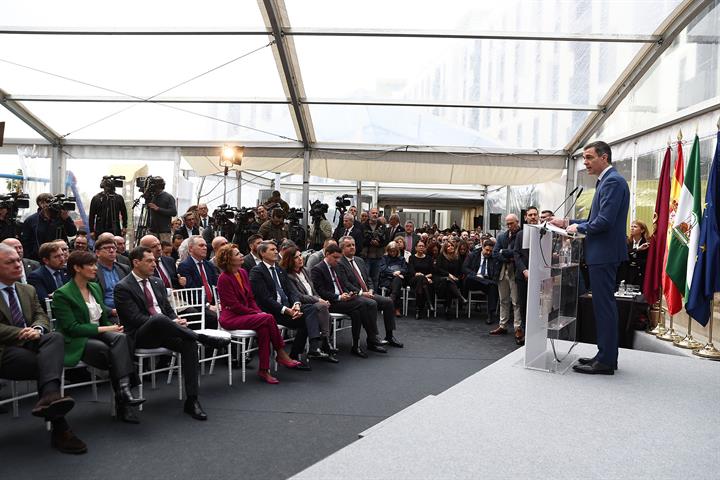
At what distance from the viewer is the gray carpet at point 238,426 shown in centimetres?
281

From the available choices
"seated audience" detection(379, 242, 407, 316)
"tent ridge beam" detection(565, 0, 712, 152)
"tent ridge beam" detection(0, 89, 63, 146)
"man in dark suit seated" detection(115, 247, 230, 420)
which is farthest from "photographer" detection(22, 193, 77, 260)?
"tent ridge beam" detection(565, 0, 712, 152)

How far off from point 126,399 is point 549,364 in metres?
2.51

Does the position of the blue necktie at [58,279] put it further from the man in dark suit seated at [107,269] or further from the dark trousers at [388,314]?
the dark trousers at [388,314]

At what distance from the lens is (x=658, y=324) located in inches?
219

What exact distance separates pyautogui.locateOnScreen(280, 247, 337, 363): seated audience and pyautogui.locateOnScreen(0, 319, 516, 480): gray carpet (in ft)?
0.41

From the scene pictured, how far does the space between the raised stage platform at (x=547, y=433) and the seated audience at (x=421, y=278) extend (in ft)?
14.8

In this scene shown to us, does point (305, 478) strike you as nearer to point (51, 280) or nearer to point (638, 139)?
point (51, 280)

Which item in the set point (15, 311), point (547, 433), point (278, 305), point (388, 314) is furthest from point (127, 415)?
point (388, 314)

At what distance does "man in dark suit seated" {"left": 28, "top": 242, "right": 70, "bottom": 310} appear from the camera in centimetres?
405

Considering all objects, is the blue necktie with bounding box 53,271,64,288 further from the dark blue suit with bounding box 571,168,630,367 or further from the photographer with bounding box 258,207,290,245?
the dark blue suit with bounding box 571,168,630,367

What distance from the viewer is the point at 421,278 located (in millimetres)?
8070

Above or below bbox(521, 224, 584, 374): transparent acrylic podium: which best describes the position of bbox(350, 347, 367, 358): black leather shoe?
below

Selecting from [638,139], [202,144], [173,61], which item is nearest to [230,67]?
[173,61]

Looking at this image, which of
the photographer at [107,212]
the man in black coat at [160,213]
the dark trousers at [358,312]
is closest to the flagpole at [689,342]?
the dark trousers at [358,312]
